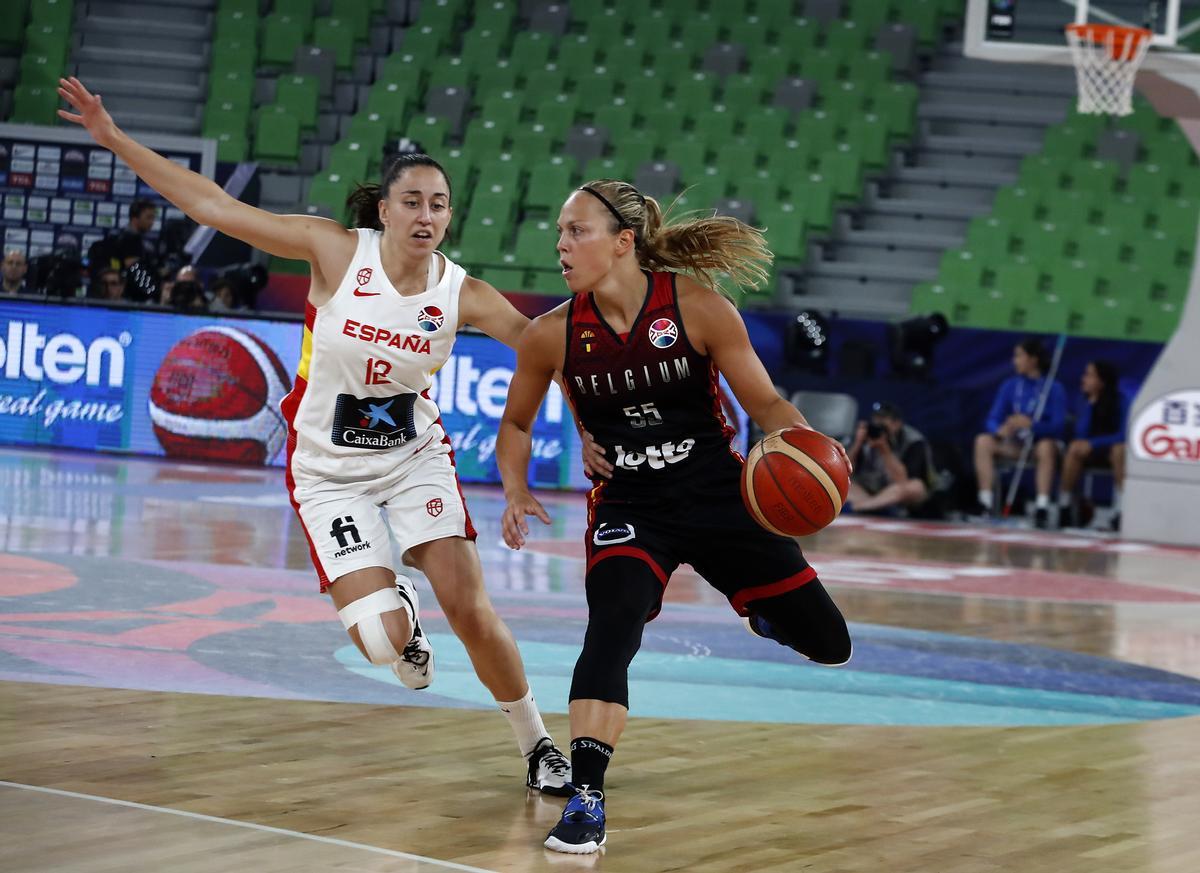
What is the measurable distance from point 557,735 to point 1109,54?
9.52 m

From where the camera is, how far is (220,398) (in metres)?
16.2

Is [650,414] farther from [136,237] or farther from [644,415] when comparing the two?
[136,237]

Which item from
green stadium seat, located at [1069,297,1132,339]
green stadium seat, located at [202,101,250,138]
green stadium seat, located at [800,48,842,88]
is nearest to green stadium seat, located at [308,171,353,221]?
green stadium seat, located at [202,101,250,138]

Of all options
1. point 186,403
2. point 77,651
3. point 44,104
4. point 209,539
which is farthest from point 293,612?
point 44,104

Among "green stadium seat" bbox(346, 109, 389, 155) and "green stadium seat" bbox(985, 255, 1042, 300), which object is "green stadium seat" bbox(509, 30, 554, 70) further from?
"green stadium seat" bbox(985, 255, 1042, 300)

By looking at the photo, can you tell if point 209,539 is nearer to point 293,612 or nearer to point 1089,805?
point 293,612

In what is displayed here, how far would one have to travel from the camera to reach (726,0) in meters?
21.3

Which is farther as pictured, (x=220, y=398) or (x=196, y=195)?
(x=220, y=398)

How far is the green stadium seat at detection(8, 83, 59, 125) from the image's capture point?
828 inches

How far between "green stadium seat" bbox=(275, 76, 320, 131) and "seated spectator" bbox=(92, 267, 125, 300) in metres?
4.51

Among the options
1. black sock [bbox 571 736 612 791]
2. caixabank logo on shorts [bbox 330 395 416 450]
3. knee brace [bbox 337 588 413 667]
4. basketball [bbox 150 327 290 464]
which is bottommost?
basketball [bbox 150 327 290 464]

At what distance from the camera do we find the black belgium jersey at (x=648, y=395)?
5102 mm

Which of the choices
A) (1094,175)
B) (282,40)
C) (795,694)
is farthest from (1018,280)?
(795,694)

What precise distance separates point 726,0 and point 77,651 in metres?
15.7
